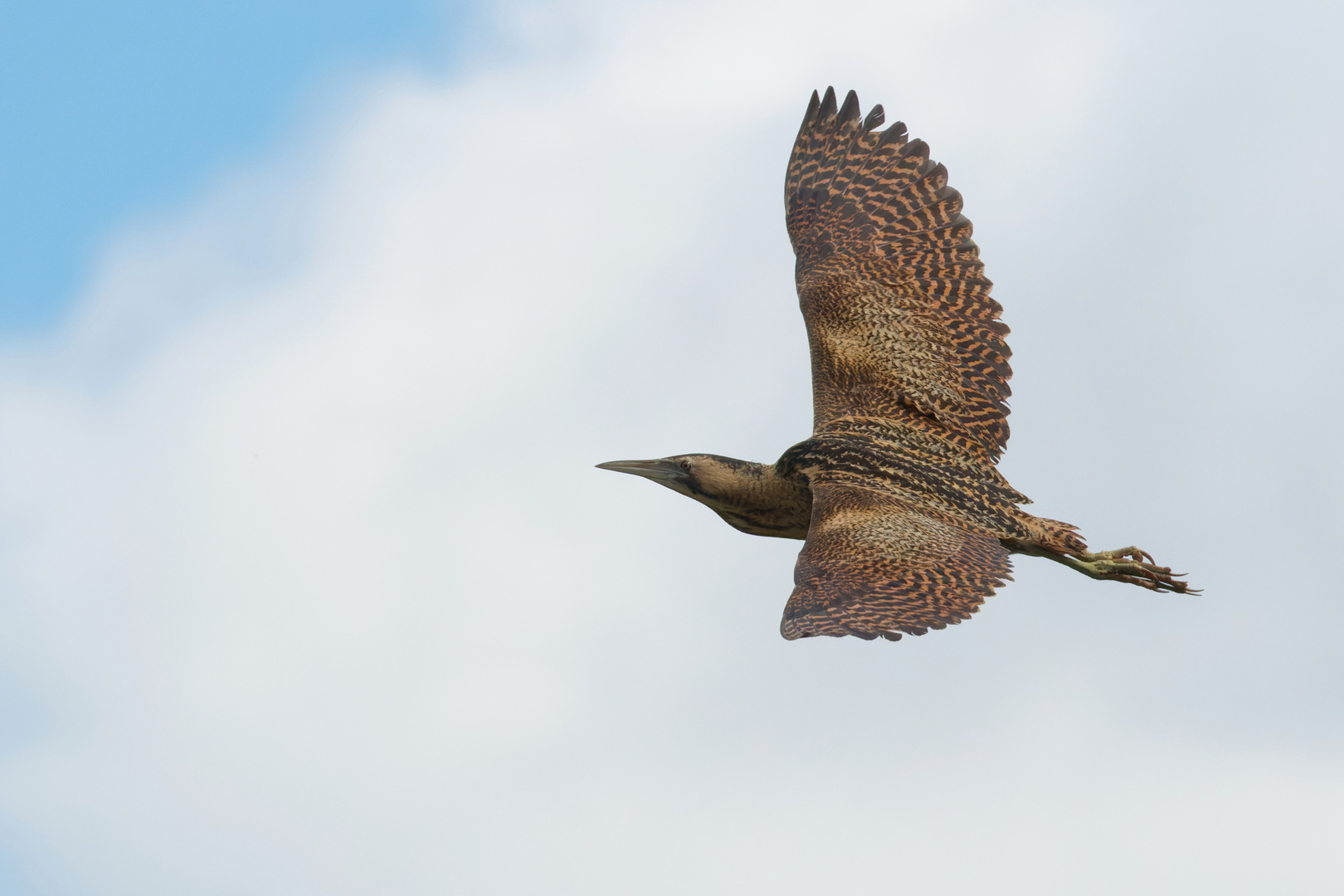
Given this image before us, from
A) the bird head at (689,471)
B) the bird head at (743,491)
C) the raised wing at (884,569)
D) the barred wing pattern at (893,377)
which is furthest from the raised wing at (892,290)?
the raised wing at (884,569)

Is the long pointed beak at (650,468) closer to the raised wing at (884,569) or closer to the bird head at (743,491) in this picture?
the bird head at (743,491)

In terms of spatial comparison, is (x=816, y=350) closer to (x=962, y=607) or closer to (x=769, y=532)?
(x=769, y=532)

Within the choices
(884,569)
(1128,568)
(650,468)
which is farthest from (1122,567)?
(650,468)

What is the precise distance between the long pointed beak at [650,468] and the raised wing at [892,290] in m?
2.03

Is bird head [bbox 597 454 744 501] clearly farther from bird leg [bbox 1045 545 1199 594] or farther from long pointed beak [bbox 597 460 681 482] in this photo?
bird leg [bbox 1045 545 1199 594]

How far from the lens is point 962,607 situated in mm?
17516

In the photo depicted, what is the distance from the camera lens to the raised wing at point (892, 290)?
21.6 metres

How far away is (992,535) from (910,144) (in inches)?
241

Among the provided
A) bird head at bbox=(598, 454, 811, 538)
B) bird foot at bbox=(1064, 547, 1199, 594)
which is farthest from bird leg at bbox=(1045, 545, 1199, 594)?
bird head at bbox=(598, 454, 811, 538)

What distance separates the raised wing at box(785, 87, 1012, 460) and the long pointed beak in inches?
79.8

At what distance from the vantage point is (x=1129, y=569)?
790 inches

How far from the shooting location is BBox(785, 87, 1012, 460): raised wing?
21.6 metres

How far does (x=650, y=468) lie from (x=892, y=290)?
13.0ft

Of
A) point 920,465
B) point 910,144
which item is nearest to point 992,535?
point 920,465
